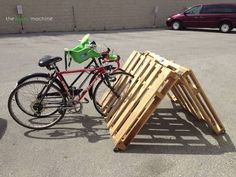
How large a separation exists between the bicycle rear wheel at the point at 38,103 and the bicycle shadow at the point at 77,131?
0.12 meters

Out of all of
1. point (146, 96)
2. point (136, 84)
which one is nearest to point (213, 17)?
point (136, 84)

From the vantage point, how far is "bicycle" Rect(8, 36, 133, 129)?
4293 mm

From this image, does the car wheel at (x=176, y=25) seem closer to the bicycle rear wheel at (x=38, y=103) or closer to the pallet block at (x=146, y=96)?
the pallet block at (x=146, y=96)

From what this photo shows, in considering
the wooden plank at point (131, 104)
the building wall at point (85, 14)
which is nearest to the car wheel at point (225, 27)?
the building wall at point (85, 14)

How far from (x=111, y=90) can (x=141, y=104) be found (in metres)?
0.89

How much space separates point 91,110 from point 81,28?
44.4 ft

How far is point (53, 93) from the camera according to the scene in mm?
4379

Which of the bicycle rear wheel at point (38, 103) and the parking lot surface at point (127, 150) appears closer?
the parking lot surface at point (127, 150)

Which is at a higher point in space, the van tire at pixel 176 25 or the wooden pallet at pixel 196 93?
the wooden pallet at pixel 196 93

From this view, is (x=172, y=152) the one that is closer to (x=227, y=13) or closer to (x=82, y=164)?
(x=82, y=164)

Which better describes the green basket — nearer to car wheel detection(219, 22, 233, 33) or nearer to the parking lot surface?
the parking lot surface

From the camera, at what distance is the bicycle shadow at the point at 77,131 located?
4176 millimetres

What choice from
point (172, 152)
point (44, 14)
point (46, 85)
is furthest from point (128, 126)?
point (44, 14)

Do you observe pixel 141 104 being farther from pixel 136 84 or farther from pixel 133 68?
pixel 133 68
